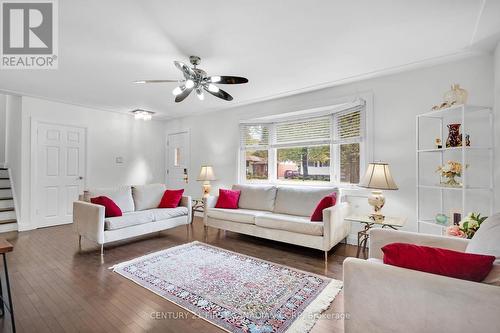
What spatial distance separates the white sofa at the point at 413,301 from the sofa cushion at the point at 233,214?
2338 mm

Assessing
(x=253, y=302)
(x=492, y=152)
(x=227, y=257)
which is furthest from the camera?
(x=227, y=257)

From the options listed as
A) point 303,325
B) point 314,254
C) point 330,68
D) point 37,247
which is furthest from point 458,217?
point 37,247

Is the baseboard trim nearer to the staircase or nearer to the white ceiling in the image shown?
the staircase

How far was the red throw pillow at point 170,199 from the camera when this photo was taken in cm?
420

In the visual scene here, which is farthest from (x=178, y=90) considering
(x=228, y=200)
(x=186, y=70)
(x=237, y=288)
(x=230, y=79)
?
(x=237, y=288)

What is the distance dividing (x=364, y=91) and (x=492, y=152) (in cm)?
165

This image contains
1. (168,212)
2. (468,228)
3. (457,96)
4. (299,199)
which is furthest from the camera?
(168,212)

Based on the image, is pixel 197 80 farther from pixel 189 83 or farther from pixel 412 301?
pixel 412 301

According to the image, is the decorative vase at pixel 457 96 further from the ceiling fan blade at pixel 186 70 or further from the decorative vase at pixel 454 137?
the ceiling fan blade at pixel 186 70

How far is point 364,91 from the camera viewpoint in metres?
3.60

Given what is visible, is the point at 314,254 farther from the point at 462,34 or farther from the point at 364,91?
the point at 462,34

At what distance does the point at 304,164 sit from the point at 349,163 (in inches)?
31.3

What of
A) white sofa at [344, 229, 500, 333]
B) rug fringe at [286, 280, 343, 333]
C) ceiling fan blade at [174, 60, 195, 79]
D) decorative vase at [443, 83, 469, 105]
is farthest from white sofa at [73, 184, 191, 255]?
decorative vase at [443, 83, 469, 105]

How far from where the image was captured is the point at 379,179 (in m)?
2.91
